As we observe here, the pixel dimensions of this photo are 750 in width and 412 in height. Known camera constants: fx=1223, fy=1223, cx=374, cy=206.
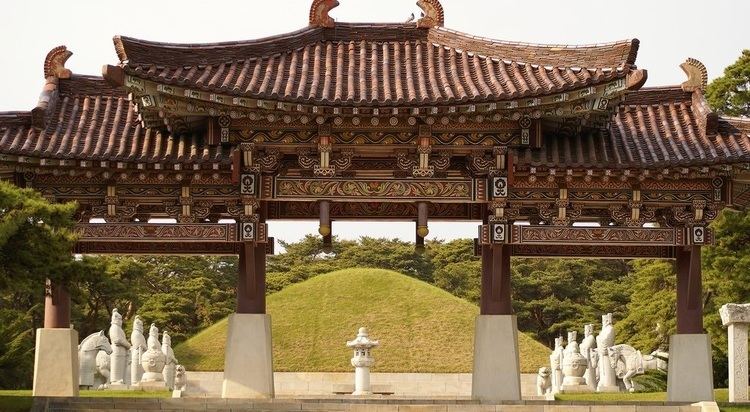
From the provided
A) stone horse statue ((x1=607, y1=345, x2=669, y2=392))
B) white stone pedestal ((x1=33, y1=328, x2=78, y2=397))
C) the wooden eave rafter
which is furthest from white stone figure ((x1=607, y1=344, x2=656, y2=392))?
white stone pedestal ((x1=33, y1=328, x2=78, y2=397))

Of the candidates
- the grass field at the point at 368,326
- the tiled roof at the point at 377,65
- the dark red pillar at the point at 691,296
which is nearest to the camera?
the tiled roof at the point at 377,65

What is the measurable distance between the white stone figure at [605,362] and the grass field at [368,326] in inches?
375

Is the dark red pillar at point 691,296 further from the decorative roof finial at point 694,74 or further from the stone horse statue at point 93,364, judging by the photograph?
the stone horse statue at point 93,364

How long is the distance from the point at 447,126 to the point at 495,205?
1.67 metres

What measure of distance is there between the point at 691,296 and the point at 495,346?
3852 mm

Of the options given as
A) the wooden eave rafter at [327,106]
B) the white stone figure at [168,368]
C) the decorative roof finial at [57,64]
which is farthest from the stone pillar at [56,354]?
the white stone figure at [168,368]

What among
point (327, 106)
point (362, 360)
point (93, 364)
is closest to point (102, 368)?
point (93, 364)

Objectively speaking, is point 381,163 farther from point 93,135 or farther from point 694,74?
point 694,74

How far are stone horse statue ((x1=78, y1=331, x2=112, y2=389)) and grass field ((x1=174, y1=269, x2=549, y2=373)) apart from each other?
940cm

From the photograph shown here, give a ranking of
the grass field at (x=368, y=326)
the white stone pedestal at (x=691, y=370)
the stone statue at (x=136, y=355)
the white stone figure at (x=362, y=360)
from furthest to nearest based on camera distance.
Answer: the grass field at (x=368, y=326)
the stone statue at (x=136, y=355)
the white stone figure at (x=362, y=360)
the white stone pedestal at (x=691, y=370)

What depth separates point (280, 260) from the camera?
70000mm

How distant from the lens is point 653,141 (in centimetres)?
2308

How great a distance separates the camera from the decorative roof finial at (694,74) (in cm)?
2412

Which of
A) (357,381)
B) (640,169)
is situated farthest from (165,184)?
(357,381)
